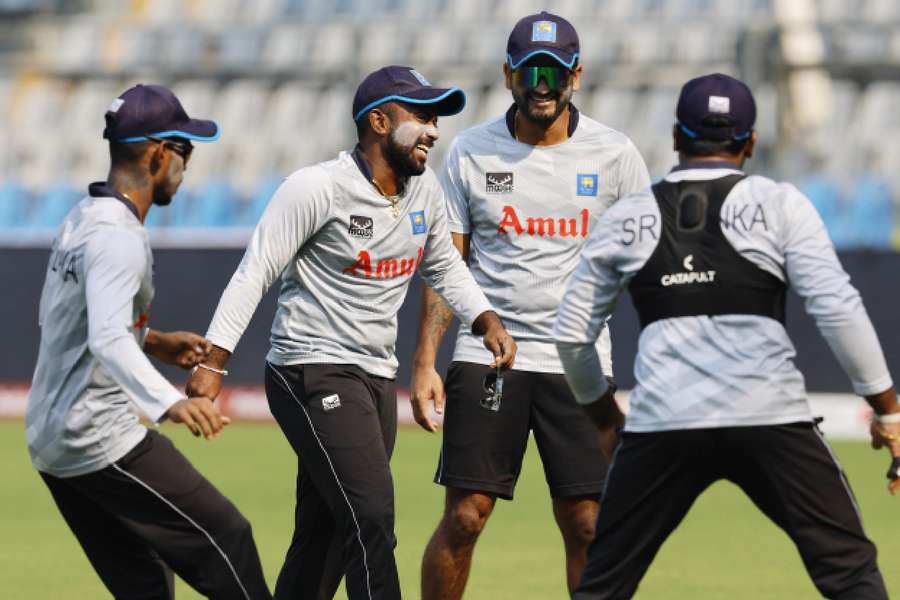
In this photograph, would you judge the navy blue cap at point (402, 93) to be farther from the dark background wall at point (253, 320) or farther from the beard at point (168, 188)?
the dark background wall at point (253, 320)

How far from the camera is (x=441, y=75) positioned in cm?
2034

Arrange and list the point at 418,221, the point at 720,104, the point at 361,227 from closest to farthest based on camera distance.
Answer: the point at 720,104
the point at 361,227
the point at 418,221

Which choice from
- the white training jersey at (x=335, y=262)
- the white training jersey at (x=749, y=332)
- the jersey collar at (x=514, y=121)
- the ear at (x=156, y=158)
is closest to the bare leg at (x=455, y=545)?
the white training jersey at (x=335, y=262)

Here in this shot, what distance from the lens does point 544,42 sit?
22.6ft

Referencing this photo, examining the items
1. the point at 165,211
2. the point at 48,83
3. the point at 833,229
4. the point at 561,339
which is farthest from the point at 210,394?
the point at 48,83

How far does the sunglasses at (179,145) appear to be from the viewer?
5.58 metres

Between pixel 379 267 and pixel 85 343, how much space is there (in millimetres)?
1365

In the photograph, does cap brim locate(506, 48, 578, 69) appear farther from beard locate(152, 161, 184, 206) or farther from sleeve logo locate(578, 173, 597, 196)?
beard locate(152, 161, 184, 206)

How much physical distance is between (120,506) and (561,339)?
150 cm

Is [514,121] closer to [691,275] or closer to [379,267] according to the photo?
[379,267]

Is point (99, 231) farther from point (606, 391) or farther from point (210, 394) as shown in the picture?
point (606, 391)

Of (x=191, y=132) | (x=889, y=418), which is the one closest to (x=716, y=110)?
(x=889, y=418)

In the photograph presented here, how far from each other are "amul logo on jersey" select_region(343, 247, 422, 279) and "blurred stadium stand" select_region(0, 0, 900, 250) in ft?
30.5

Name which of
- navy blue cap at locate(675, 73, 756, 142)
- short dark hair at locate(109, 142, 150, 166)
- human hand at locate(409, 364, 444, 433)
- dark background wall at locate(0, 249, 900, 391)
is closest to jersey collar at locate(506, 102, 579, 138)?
human hand at locate(409, 364, 444, 433)
